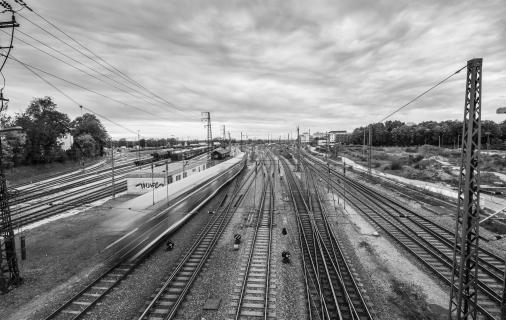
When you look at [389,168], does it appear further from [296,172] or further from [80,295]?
[80,295]

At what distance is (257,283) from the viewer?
1429 cm

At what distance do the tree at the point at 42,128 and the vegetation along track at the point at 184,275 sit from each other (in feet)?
156

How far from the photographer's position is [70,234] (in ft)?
71.0

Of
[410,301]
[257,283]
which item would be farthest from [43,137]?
[410,301]

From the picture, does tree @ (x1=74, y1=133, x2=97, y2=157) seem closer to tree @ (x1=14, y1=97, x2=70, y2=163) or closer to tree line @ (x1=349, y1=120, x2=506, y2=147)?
tree @ (x1=14, y1=97, x2=70, y2=163)

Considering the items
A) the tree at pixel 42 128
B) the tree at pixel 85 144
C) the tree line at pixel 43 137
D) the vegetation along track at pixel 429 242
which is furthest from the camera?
the tree at pixel 85 144

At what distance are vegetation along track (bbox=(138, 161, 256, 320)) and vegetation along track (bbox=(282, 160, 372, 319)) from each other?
600 centimetres

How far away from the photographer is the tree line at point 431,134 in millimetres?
105688

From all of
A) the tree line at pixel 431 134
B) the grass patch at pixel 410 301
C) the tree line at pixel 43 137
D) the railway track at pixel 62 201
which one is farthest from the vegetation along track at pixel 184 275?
the tree line at pixel 431 134

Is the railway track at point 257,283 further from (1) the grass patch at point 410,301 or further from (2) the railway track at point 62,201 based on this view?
(2) the railway track at point 62,201

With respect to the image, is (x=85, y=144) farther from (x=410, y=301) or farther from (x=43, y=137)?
(x=410, y=301)

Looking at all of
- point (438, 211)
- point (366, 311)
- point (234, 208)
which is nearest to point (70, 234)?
point (234, 208)

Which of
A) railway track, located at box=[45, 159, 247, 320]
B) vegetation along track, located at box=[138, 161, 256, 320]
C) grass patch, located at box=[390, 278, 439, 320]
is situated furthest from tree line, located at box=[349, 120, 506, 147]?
railway track, located at box=[45, 159, 247, 320]

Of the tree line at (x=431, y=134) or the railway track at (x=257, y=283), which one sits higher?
→ the tree line at (x=431, y=134)
